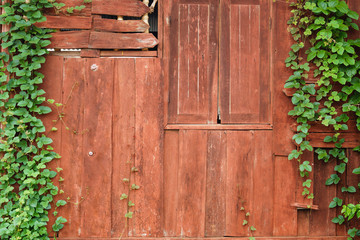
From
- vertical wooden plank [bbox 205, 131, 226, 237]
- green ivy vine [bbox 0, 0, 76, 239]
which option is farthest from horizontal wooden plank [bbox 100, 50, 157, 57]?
vertical wooden plank [bbox 205, 131, 226, 237]

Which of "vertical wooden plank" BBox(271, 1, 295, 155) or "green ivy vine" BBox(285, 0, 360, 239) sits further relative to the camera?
"vertical wooden plank" BBox(271, 1, 295, 155)

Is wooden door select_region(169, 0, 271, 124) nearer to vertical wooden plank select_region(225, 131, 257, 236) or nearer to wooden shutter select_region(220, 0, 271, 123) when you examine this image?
wooden shutter select_region(220, 0, 271, 123)

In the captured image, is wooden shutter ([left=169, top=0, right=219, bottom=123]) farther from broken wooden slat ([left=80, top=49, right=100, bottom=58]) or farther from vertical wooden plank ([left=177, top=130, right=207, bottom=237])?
broken wooden slat ([left=80, top=49, right=100, bottom=58])

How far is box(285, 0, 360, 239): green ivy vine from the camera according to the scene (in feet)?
9.51

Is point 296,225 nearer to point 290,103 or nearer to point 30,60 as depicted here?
point 290,103

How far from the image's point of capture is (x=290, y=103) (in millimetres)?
3051

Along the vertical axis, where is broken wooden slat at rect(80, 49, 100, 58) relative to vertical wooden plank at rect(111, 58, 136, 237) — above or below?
above

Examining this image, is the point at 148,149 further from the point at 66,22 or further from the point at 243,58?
the point at 66,22

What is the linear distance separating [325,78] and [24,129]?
2.99 metres

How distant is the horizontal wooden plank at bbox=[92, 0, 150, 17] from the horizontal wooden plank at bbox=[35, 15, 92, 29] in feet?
0.45

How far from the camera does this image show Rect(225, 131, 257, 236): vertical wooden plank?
9.86 ft

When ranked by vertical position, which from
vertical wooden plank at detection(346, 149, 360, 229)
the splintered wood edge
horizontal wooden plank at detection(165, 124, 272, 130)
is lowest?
the splintered wood edge

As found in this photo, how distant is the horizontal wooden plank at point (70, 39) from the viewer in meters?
2.98

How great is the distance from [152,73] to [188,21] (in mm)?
641
